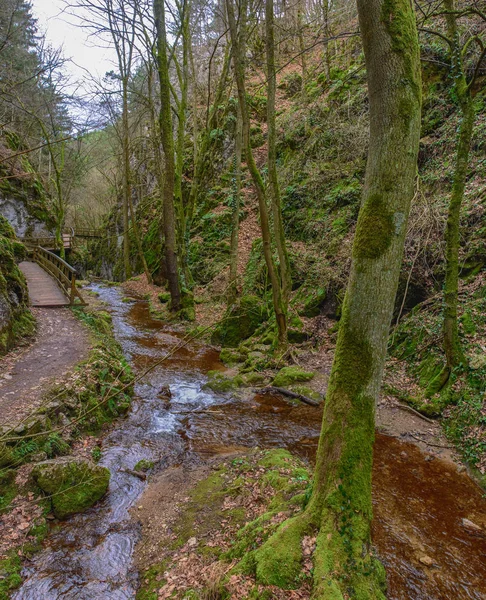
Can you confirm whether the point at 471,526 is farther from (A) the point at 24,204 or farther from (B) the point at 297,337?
(A) the point at 24,204

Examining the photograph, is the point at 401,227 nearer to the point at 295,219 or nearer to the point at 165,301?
the point at 295,219

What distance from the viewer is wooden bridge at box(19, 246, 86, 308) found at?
509 inches

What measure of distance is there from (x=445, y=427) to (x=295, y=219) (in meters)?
9.54

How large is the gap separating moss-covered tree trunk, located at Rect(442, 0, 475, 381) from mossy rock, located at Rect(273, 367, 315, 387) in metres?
3.02

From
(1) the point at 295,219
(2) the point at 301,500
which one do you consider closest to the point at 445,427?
(2) the point at 301,500

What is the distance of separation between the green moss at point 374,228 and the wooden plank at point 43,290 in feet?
40.1

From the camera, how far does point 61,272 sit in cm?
1470

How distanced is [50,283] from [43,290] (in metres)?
1.44

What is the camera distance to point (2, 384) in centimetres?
645

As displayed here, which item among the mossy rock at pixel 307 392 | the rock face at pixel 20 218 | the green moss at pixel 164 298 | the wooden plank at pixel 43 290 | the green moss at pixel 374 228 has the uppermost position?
the rock face at pixel 20 218

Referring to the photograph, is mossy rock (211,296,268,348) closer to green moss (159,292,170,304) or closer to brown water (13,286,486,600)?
brown water (13,286,486,600)

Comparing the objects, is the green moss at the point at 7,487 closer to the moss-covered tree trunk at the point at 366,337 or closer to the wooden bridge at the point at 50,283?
the moss-covered tree trunk at the point at 366,337

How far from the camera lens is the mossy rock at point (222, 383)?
8.62m

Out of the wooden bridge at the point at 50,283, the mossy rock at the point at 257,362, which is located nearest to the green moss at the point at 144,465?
the mossy rock at the point at 257,362
